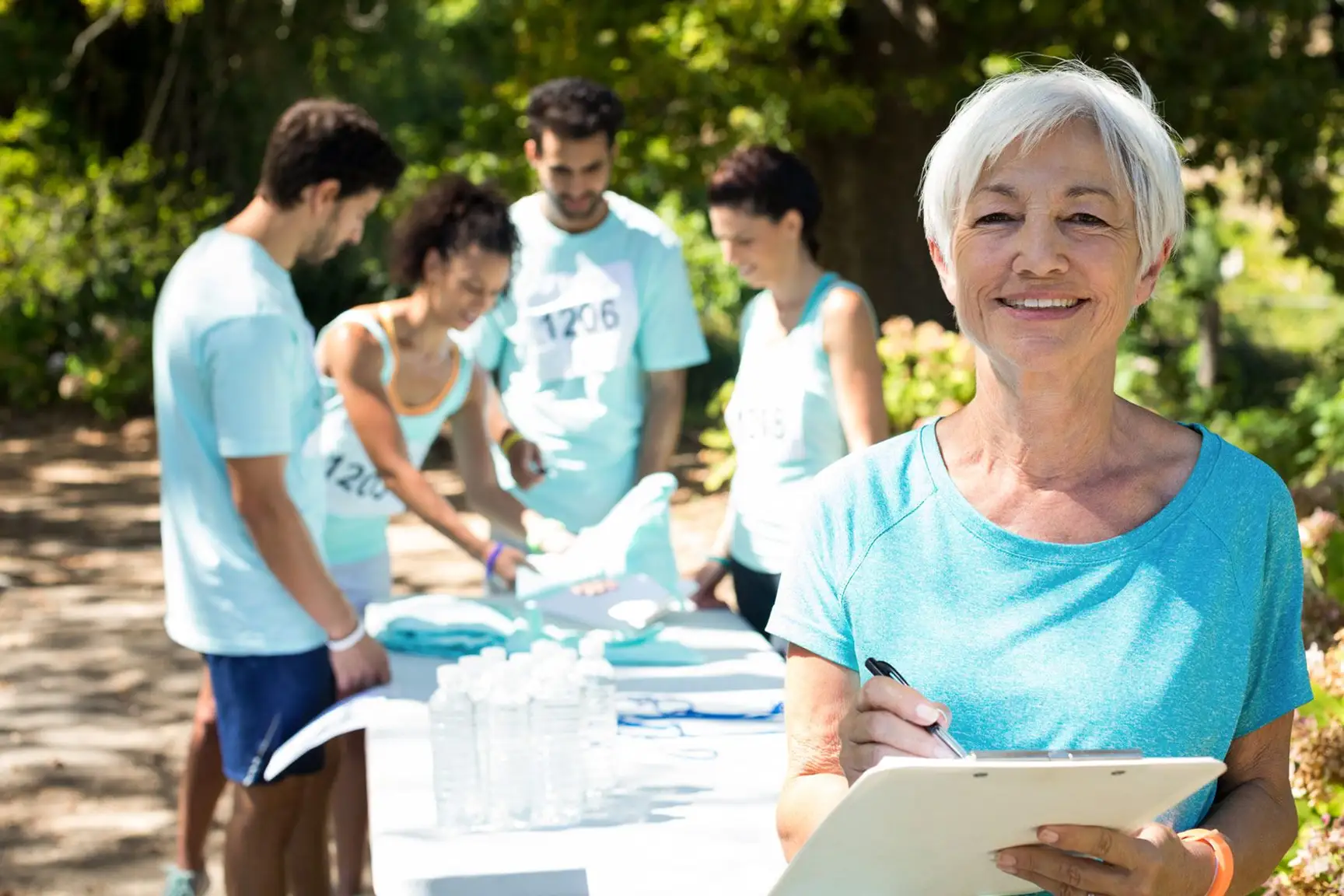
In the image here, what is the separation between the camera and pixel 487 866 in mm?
2227

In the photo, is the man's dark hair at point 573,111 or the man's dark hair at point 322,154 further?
the man's dark hair at point 573,111

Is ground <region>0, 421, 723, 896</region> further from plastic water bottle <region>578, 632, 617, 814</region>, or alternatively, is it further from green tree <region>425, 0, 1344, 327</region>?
green tree <region>425, 0, 1344, 327</region>

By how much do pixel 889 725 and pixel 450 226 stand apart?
2.44 metres

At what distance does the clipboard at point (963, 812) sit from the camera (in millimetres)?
1348

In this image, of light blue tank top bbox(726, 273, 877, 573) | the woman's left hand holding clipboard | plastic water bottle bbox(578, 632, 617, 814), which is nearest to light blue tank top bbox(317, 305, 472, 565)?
light blue tank top bbox(726, 273, 877, 573)

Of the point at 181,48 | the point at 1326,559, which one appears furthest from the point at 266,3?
the point at 1326,559

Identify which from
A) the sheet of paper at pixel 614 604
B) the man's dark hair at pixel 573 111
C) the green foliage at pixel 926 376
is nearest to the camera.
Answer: the sheet of paper at pixel 614 604

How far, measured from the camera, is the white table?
219 centimetres

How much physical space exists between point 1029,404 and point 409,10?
14.9 m

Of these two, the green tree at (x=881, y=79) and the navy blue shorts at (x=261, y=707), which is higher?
the green tree at (x=881, y=79)

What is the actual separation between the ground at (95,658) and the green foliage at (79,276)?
1041mm

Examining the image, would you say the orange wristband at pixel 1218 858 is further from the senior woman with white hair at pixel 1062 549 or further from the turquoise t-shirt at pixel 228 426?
the turquoise t-shirt at pixel 228 426

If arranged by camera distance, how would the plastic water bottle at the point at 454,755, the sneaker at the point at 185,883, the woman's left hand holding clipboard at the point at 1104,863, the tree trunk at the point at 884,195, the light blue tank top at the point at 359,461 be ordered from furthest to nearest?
the tree trunk at the point at 884,195, the sneaker at the point at 185,883, the light blue tank top at the point at 359,461, the plastic water bottle at the point at 454,755, the woman's left hand holding clipboard at the point at 1104,863

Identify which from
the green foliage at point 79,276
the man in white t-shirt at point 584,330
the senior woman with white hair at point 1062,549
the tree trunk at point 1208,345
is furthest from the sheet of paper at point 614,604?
the green foliage at point 79,276
